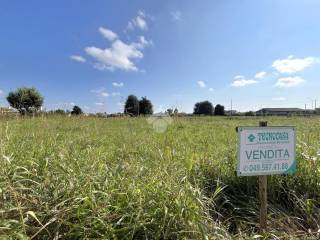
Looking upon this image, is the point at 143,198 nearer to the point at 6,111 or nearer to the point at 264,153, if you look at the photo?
the point at 264,153

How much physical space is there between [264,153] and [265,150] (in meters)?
0.03

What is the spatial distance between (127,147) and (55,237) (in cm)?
310

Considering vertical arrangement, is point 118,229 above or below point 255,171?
below

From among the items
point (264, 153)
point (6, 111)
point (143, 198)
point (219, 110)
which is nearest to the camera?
point (143, 198)

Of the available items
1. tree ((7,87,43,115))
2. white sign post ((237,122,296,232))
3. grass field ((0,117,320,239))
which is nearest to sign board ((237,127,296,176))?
white sign post ((237,122,296,232))

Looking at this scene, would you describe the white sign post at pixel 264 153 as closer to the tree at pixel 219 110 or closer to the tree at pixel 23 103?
the tree at pixel 23 103

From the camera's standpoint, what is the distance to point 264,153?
2869 millimetres

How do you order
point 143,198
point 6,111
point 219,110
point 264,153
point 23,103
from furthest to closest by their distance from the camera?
1. point 219,110
2. point 23,103
3. point 6,111
4. point 264,153
5. point 143,198

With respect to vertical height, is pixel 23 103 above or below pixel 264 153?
above

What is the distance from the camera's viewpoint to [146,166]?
352 cm

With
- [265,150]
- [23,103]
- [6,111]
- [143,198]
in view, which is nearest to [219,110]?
[23,103]

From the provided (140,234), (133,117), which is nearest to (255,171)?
(140,234)

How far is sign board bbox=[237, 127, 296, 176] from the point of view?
280 centimetres

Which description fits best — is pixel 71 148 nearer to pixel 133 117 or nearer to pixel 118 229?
pixel 118 229
